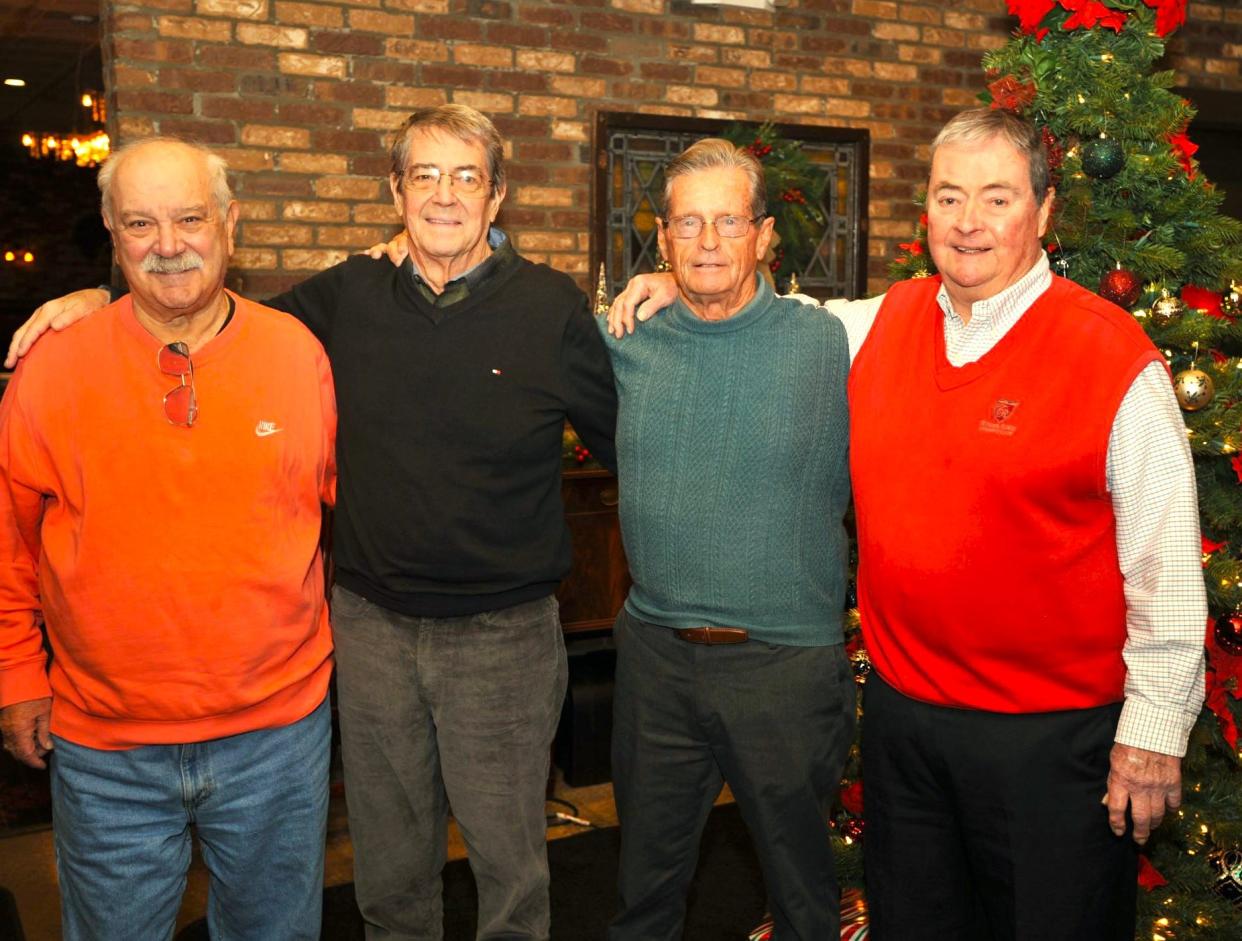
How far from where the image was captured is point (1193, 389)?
2.46 metres

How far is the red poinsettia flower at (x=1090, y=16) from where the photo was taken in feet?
8.27


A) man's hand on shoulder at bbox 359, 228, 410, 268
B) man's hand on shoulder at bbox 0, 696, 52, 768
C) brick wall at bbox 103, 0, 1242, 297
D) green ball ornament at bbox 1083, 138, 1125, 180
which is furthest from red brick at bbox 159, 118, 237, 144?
green ball ornament at bbox 1083, 138, 1125, 180

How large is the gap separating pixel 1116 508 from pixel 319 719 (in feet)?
4.49

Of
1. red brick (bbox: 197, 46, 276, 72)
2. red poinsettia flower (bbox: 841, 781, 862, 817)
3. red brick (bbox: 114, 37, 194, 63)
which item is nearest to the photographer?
red poinsettia flower (bbox: 841, 781, 862, 817)

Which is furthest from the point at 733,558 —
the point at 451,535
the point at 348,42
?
the point at 348,42

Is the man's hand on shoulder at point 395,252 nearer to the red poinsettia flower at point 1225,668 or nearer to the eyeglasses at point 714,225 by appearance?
the eyeglasses at point 714,225

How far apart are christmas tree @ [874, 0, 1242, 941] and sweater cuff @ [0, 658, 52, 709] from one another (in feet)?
7.00

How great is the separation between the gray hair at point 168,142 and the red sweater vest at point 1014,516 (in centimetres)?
120

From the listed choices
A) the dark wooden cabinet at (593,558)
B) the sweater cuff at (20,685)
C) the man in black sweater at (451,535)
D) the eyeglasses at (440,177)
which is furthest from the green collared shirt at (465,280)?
the dark wooden cabinet at (593,558)

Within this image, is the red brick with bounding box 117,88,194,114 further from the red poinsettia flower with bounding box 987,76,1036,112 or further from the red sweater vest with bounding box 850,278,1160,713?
the red sweater vest with bounding box 850,278,1160,713

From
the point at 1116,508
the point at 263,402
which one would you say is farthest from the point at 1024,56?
the point at 263,402

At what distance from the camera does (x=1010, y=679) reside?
1.92 m

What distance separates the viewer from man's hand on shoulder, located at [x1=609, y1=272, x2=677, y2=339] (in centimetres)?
234

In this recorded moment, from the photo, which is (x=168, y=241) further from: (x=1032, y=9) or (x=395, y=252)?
(x=1032, y=9)
